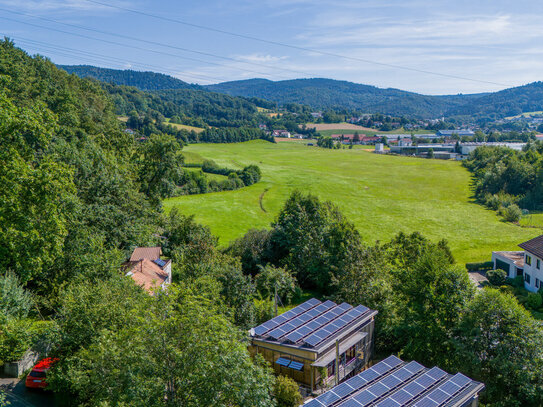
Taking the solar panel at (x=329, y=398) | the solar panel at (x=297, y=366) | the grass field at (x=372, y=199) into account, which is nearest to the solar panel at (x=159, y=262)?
the solar panel at (x=297, y=366)

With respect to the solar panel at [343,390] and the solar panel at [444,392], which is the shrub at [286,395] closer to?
the solar panel at [343,390]

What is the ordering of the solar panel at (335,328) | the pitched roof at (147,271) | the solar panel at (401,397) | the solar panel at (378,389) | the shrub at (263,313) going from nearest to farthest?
1. the solar panel at (401,397)
2. the solar panel at (378,389)
3. the solar panel at (335,328)
4. the shrub at (263,313)
5. the pitched roof at (147,271)

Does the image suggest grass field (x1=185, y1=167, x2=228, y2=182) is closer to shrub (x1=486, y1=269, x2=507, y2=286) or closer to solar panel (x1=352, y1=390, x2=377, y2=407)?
shrub (x1=486, y1=269, x2=507, y2=286)

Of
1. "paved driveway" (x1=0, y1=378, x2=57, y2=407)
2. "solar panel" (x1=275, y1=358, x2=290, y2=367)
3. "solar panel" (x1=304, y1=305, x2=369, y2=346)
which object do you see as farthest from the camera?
"solar panel" (x1=304, y1=305, x2=369, y2=346)

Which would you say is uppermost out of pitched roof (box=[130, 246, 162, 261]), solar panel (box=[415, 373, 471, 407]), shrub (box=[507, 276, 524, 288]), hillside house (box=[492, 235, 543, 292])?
pitched roof (box=[130, 246, 162, 261])

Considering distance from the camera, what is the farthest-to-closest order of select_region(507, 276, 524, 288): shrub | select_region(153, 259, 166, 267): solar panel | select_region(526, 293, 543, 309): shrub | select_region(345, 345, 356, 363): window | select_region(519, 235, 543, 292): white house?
select_region(507, 276, 524, 288): shrub → select_region(519, 235, 543, 292): white house → select_region(526, 293, 543, 309): shrub → select_region(153, 259, 166, 267): solar panel → select_region(345, 345, 356, 363): window

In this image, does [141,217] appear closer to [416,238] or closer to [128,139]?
[128,139]

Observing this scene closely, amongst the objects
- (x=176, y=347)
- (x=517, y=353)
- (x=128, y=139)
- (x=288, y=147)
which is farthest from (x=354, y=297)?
(x=288, y=147)

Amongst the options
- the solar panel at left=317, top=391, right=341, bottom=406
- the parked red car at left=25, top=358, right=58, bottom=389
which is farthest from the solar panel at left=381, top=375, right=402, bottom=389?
the parked red car at left=25, top=358, right=58, bottom=389

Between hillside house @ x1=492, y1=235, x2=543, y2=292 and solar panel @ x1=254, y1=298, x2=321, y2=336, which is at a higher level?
solar panel @ x1=254, y1=298, x2=321, y2=336
